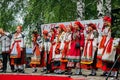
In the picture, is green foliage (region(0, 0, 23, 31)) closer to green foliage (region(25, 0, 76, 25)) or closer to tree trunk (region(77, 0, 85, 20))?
green foliage (region(25, 0, 76, 25))

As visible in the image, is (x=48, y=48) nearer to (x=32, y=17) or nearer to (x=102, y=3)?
(x=102, y=3)

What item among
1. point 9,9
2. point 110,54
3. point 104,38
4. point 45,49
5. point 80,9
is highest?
point 9,9

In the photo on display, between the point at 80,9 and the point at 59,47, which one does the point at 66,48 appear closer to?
the point at 59,47

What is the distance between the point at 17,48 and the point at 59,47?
139 cm

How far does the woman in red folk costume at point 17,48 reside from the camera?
45.2ft

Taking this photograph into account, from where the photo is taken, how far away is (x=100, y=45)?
12.0 meters

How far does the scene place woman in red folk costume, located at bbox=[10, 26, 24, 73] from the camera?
542 inches

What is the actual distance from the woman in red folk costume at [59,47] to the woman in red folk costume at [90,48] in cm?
83

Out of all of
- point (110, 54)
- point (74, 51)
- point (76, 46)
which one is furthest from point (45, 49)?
point (110, 54)

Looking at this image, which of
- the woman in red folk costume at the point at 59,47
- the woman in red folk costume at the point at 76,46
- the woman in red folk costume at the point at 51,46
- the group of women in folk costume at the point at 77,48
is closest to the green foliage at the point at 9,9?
the group of women in folk costume at the point at 77,48

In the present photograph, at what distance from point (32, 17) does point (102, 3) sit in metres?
3.70

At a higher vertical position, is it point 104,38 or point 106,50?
point 104,38

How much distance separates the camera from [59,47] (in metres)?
13.3

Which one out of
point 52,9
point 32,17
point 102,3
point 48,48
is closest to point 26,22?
point 32,17
